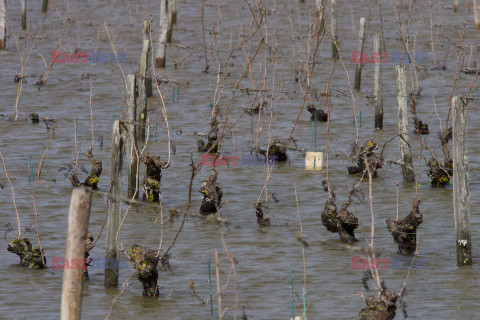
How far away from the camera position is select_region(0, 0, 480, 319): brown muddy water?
818cm

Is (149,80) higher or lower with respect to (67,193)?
higher

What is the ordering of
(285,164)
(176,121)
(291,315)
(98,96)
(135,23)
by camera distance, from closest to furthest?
(291,315) < (285,164) < (176,121) < (98,96) < (135,23)

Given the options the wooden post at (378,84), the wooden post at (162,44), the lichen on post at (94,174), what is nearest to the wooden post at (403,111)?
the wooden post at (378,84)

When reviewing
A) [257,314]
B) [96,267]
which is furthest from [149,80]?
[257,314]

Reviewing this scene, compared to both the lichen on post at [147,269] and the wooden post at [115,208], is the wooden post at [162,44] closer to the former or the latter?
the wooden post at [115,208]

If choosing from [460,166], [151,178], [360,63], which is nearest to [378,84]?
[360,63]

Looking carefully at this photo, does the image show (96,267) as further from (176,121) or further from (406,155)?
(176,121)

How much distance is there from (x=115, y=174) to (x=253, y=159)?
18.2 ft

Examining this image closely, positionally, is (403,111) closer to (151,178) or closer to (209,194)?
(209,194)

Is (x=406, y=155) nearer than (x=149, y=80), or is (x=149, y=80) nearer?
(x=406, y=155)

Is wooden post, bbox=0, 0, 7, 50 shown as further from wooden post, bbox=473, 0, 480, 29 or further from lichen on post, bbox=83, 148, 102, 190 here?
wooden post, bbox=473, 0, 480, 29

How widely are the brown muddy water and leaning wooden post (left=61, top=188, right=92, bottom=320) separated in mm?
953

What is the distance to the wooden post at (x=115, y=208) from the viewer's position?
25.9ft

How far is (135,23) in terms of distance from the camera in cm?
2195
